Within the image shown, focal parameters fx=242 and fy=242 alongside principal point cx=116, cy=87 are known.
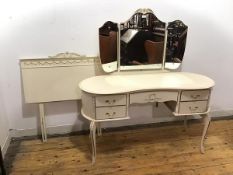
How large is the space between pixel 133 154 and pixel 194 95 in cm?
73

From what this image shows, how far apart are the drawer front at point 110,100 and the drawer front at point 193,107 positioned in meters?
0.50

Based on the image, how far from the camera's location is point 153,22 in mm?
2127

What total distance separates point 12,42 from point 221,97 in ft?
7.21

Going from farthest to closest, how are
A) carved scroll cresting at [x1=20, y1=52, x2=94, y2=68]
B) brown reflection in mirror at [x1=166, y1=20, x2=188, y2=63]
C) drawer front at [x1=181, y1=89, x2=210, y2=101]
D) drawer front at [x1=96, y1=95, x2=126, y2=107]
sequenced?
brown reflection in mirror at [x1=166, y1=20, x2=188, y2=63] → carved scroll cresting at [x1=20, y1=52, x2=94, y2=68] → drawer front at [x1=181, y1=89, x2=210, y2=101] → drawer front at [x1=96, y1=95, x2=126, y2=107]

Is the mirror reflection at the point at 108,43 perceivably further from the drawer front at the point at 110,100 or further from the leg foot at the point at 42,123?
the leg foot at the point at 42,123

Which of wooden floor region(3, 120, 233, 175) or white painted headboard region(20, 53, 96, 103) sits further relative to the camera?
white painted headboard region(20, 53, 96, 103)

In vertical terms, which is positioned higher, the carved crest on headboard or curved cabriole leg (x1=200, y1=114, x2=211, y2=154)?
the carved crest on headboard

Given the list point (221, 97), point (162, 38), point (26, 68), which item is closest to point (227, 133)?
point (221, 97)

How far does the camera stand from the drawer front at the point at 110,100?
1.81 m

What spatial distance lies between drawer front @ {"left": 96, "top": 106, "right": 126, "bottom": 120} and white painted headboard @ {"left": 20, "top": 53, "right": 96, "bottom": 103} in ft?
1.51

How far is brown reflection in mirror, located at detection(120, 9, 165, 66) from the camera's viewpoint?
2100mm

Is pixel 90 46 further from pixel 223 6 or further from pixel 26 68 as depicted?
pixel 223 6

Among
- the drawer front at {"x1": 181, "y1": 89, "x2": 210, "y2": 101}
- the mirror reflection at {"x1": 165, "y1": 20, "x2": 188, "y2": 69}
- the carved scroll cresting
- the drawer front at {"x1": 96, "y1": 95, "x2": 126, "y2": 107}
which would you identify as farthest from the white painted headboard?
the drawer front at {"x1": 181, "y1": 89, "x2": 210, "y2": 101}

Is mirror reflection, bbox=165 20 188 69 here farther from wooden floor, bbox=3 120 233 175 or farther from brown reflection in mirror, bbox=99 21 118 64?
wooden floor, bbox=3 120 233 175
